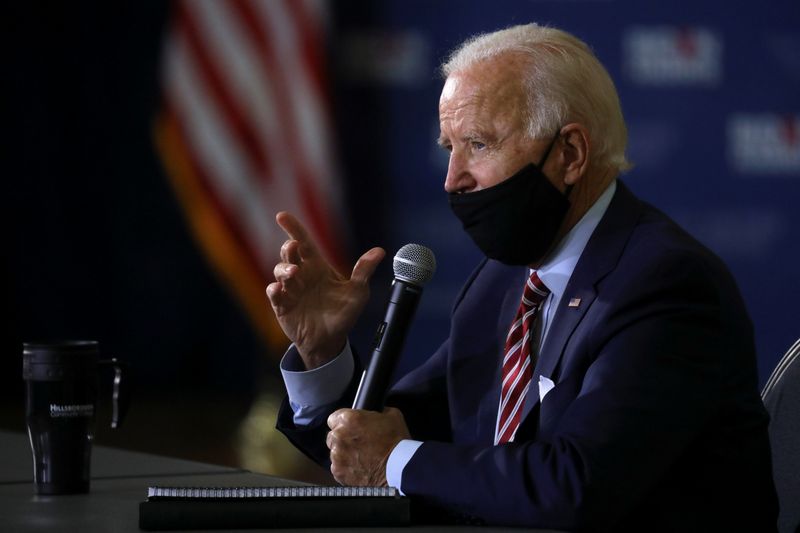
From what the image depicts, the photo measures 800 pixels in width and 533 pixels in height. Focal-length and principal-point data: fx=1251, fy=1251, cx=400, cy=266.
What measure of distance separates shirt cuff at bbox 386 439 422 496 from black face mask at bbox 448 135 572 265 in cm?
43

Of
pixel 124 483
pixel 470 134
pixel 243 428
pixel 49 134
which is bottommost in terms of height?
pixel 243 428

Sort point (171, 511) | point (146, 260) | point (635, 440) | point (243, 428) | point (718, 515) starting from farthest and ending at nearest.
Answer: point (146, 260), point (243, 428), point (718, 515), point (635, 440), point (171, 511)

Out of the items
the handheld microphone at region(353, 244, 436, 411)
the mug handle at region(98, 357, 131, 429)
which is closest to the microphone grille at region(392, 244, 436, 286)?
the handheld microphone at region(353, 244, 436, 411)

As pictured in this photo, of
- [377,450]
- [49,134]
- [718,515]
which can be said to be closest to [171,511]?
[377,450]

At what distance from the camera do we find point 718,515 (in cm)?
163

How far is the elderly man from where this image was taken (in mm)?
1513

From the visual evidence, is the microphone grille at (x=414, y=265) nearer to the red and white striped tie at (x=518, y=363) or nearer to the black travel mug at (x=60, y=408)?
the red and white striped tie at (x=518, y=363)

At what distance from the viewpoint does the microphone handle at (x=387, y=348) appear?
1658 mm

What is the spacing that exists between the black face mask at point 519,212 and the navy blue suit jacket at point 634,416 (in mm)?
94

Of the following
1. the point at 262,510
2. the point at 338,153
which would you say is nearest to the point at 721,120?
the point at 338,153

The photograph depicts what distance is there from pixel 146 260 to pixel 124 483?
566cm

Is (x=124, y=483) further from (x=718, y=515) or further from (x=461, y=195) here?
(x=718, y=515)

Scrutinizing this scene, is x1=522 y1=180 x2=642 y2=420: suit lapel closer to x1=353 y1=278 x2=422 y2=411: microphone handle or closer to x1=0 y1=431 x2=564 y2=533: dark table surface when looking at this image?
x1=353 y1=278 x2=422 y2=411: microphone handle

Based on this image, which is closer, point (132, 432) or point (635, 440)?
point (635, 440)
